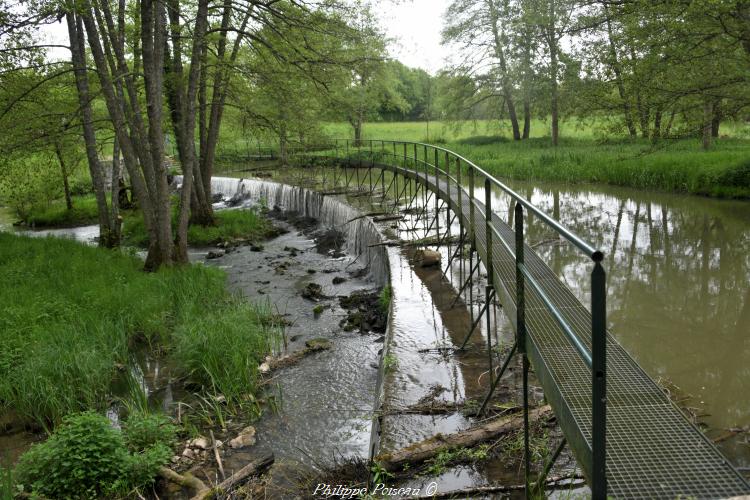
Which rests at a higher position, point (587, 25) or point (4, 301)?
point (587, 25)

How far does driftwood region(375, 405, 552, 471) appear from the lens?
412cm

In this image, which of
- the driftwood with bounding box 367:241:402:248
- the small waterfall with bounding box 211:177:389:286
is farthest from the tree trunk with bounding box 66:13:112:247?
the driftwood with bounding box 367:241:402:248

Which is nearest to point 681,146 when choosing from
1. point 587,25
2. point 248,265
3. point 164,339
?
point 587,25

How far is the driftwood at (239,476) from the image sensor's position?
14.4 feet

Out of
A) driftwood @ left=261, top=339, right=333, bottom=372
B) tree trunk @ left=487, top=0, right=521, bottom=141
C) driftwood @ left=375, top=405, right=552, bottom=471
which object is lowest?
driftwood @ left=261, top=339, right=333, bottom=372

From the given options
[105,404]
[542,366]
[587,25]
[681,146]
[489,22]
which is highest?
[489,22]

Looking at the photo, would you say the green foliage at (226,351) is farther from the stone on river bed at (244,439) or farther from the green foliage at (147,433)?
the green foliage at (147,433)

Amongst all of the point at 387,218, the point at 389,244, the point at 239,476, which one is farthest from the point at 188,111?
the point at 239,476

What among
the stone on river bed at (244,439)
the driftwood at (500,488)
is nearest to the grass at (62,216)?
the stone on river bed at (244,439)

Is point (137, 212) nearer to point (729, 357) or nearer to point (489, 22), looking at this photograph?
point (729, 357)

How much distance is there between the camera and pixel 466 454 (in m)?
4.15

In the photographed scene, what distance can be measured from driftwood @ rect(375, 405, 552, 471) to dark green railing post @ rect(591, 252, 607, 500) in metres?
1.86

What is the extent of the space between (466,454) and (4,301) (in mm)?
7154

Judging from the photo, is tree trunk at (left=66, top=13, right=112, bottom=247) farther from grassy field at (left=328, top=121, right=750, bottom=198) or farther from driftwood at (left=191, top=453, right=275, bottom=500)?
grassy field at (left=328, top=121, right=750, bottom=198)
